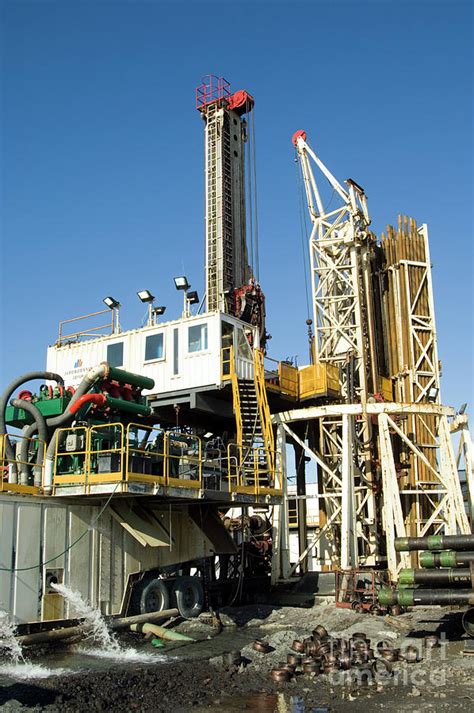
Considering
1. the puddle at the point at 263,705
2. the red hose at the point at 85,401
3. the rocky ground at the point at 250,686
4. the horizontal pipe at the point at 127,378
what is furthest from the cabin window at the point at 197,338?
Result: the puddle at the point at 263,705

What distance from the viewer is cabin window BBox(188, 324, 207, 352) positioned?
27.6 meters

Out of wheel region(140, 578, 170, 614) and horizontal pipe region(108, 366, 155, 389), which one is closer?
wheel region(140, 578, 170, 614)

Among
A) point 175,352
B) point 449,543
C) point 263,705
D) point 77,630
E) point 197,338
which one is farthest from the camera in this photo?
point 175,352

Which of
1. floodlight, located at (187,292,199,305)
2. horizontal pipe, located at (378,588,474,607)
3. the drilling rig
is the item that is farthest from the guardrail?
floodlight, located at (187,292,199,305)

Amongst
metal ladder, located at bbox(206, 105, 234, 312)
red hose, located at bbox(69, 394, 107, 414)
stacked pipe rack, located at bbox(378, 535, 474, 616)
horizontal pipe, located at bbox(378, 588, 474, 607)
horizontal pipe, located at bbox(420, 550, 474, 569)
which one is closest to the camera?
horizontal pipe, located at bbox(378, 588, 474, 607)

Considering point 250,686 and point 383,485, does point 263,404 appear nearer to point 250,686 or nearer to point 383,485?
point 383,485

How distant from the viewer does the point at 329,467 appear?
3123cm

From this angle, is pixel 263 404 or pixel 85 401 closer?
pixel 85 401

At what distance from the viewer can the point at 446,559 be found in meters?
17.8

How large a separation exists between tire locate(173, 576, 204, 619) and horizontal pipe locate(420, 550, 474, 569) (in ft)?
25.4

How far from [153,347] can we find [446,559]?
14686 mm

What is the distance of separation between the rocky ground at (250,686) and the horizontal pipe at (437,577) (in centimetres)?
135

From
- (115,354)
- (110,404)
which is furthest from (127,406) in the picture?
(115,354)

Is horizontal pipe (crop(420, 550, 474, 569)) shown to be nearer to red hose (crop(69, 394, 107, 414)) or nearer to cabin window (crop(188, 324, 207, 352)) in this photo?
red hose (crop(69, 394, 107, 414))
